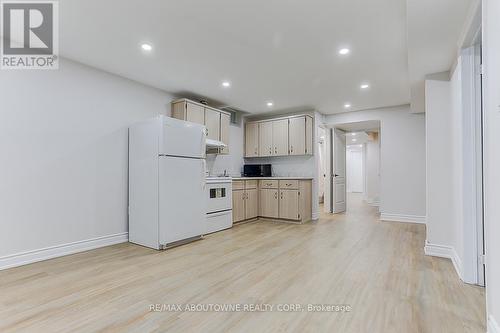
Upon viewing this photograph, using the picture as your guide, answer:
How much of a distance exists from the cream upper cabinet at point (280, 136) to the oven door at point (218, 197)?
1.62 metres

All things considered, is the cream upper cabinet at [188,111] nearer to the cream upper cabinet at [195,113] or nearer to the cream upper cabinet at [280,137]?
the cream upper cabinet at [195,113]

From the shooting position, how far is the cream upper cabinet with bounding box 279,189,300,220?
5020 millimetres

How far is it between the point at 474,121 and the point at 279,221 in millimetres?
3616

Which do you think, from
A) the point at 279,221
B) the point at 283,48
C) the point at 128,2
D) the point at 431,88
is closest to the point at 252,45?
the point at 283,48

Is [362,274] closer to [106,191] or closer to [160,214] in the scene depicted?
[160,214]

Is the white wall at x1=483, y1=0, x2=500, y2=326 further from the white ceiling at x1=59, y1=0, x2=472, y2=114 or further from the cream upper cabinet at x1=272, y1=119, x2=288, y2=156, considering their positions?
the cream upper cabinet at x1=272, y1=119, x2=288, y2=156

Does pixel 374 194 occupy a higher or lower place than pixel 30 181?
lower

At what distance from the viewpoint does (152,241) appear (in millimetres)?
3336

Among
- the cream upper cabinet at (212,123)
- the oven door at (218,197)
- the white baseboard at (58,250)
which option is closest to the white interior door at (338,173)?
the oven door at (218,197)

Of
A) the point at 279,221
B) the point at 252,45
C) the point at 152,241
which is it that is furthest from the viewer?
the point at 279,221

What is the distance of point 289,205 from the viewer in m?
5.10

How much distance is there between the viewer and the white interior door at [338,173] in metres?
6.32

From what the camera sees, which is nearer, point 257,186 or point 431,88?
point 431,88

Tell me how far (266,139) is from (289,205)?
5.39 ft
